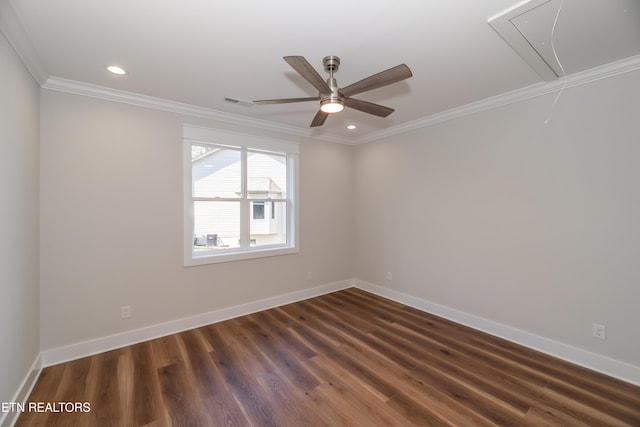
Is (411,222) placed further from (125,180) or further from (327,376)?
(125,180)

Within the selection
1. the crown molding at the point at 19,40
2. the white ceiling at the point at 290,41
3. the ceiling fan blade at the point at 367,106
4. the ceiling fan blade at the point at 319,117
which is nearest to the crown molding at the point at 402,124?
the white ceiling at the point at 290,41

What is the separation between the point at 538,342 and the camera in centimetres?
273

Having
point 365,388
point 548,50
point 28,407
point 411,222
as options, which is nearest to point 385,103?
point 548,50

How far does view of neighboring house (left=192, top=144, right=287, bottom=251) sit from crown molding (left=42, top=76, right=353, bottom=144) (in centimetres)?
39

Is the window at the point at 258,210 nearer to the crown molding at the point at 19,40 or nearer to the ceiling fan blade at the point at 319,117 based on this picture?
the ceiling fan blade at the point at 319,117

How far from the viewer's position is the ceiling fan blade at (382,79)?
174cm

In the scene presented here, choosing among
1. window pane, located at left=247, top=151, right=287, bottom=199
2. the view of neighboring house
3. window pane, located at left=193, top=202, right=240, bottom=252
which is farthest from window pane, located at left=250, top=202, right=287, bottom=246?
window pane, located at left=193, top=202, right=240, bottom=252

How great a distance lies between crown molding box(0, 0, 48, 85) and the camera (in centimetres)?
161

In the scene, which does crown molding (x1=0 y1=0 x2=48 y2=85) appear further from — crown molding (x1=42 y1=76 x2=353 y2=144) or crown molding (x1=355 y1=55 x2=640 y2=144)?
crown molding (x1=355 y1=55 x2=640 y2=144)

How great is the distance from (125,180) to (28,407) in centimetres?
198

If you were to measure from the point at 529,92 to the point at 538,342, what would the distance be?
100 inches

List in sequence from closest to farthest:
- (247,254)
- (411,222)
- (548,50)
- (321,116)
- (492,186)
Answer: (548,50) → (321,116) → (492,186) → (247,254) → (411,222)

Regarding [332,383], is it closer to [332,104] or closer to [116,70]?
[332,104]

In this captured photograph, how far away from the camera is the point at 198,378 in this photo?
2.30m
